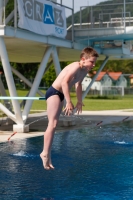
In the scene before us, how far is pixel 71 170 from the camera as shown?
10883 mm

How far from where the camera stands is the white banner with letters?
1788cm

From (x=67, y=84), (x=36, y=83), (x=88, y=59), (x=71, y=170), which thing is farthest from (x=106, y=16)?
(x=67, y=84)

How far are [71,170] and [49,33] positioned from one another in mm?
9404

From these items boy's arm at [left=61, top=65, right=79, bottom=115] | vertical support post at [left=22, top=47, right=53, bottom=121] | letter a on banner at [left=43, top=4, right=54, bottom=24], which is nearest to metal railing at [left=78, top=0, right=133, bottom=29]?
letter a on banner at [left=43, top=4, right=54, bottom=24]

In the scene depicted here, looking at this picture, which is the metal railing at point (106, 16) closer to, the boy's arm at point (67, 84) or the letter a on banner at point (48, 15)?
the letter a on banner at point (48, 15)

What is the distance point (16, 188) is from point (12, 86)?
9.44 m

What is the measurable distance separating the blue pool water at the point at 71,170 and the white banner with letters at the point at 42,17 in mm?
4151

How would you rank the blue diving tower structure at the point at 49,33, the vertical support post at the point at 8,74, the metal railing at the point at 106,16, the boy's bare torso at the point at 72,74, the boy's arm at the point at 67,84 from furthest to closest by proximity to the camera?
the metal railing at the point at 106,16, the blue diving tower structure at the point at 49,33, the vertical support post at the point at 8,74, the boy's bare torso at the point at 72,74, the boy's arm at the point at 67,84

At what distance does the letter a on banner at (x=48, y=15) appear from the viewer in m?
19.5

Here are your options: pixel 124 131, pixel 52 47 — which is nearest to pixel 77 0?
pixel 52 47

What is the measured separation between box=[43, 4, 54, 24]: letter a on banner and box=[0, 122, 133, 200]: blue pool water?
16.3ft

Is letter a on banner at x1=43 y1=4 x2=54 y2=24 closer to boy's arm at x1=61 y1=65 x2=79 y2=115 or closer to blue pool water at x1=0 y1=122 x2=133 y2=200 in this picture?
blue pool water at x1=0 y1=122 x2=133 y2=200

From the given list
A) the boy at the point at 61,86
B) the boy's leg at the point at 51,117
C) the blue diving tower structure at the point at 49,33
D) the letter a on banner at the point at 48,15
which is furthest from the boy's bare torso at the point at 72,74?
the letter a on banner at the point at 48,15

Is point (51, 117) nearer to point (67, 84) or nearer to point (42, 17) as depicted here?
point (67, 84)
